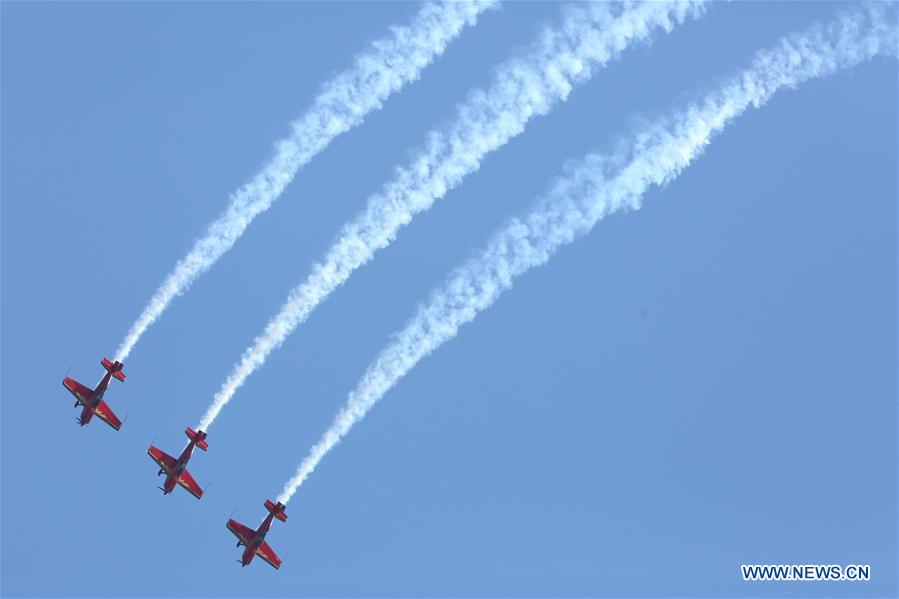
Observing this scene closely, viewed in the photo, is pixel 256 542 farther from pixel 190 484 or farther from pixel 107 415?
pixel 107 415

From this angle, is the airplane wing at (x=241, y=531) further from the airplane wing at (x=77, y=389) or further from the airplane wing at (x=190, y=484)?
the airplane wing at (x=77, y=389)

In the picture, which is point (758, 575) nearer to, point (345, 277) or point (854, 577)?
point (854, 577)

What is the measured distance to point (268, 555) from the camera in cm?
6088

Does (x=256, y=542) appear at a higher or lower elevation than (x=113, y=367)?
lower

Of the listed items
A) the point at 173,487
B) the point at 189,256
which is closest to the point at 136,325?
the point at 189,256

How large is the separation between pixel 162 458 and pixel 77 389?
4.69 metres

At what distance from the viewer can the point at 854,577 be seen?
57281mm

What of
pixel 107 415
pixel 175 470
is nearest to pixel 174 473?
pixel 175 470

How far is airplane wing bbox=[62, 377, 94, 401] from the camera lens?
60.6 m

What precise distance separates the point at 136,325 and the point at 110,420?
25.4 feet

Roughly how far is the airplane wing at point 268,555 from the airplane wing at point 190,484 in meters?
3.67

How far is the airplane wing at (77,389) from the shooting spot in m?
60.6

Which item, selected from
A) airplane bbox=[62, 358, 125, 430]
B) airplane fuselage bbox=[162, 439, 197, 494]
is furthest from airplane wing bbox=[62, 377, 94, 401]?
airplane fuselage bbox=[162, 439, 197, 494]

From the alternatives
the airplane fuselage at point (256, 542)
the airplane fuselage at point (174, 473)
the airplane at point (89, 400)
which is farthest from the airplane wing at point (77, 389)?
the airplane fuselage at point (256, 542)
